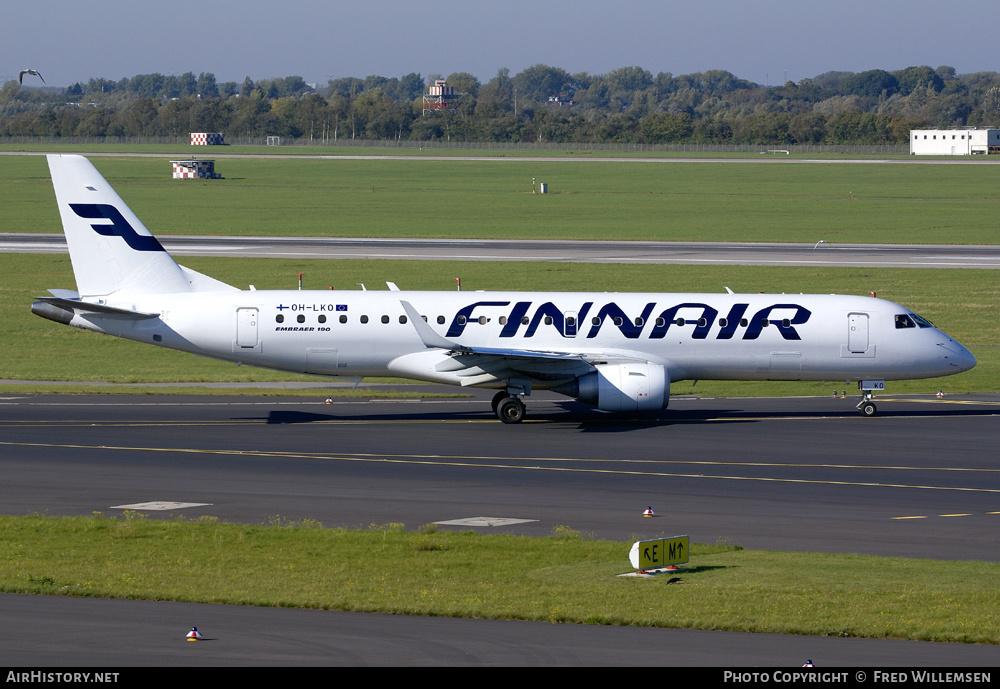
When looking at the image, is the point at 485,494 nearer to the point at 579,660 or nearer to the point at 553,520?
the point at 553,520

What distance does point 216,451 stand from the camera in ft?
116

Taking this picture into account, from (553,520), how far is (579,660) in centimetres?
1052

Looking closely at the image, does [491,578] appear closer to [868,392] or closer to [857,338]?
[857,338]

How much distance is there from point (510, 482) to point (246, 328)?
13289 mm

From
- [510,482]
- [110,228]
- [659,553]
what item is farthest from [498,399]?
[659,553]

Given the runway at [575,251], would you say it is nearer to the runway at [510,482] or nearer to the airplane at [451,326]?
the runway at [510,482]

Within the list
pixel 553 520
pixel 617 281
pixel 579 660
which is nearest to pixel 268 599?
pixel 579 660

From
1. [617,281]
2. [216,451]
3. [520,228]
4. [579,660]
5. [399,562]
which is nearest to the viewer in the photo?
[579,660]

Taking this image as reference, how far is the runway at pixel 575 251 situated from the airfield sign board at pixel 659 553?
59.5 m

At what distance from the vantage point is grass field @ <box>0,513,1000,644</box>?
62.4ft

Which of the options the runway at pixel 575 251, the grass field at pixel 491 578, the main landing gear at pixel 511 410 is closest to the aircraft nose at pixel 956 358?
the main landing gear at pixel 511 410

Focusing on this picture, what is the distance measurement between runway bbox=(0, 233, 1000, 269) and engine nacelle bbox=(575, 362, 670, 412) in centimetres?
4140

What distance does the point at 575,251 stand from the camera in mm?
88000

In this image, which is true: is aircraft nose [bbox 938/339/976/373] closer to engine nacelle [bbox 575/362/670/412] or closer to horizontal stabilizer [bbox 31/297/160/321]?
engine nacelle [bbox 575/362/670/412]
